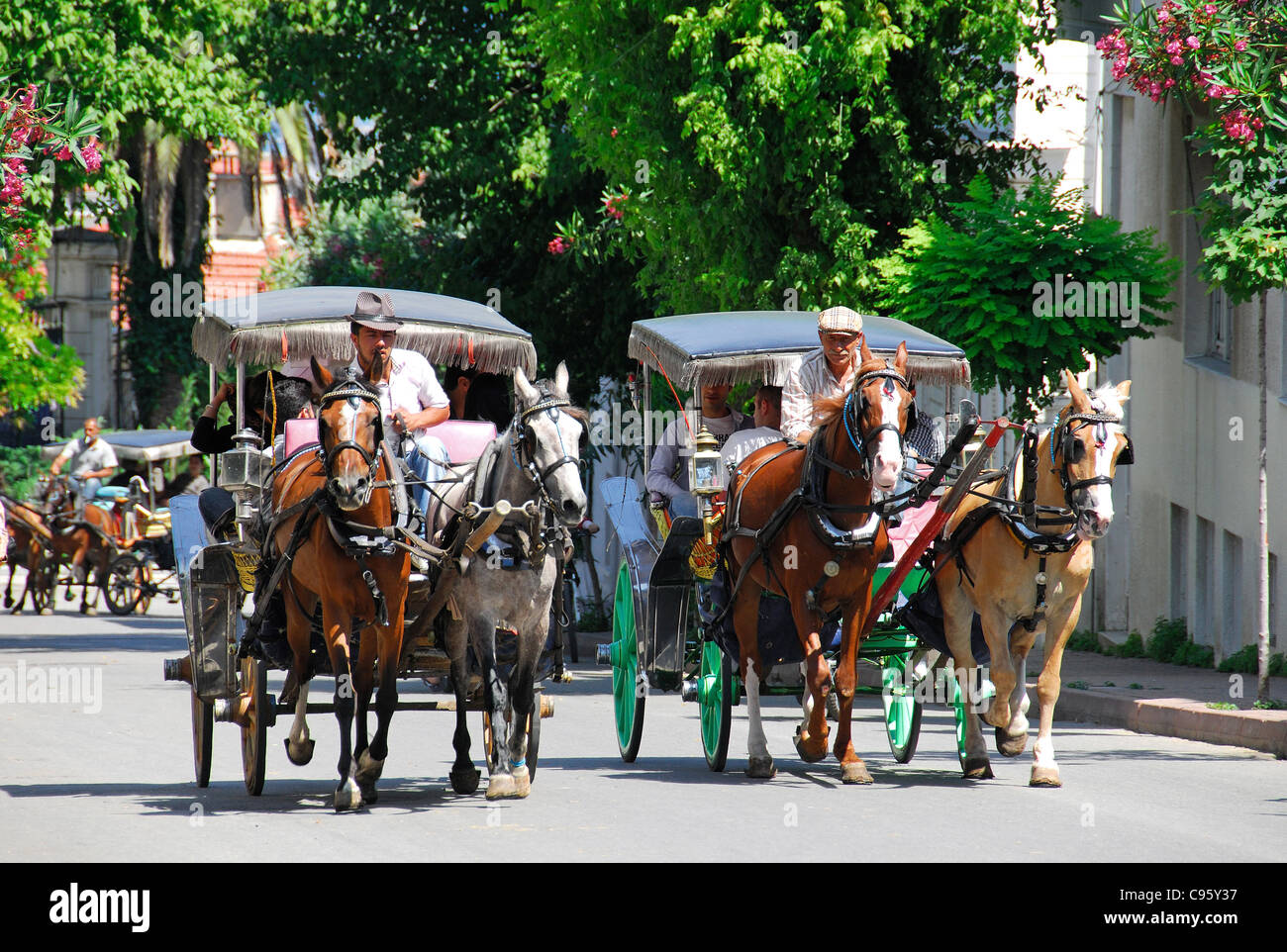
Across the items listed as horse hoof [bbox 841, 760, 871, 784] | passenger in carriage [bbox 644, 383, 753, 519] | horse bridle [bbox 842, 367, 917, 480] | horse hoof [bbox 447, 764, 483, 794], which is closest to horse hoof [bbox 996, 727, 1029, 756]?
horse hoof [bbox 841, 760, 871, 784]

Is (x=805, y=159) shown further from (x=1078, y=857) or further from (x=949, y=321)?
(x=1078, y=857)

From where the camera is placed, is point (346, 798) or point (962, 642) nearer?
point (346, 798)

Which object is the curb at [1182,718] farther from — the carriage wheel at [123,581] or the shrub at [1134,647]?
the carriage wheel at [123,581]

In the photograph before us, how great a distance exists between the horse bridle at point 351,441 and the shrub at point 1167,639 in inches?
464

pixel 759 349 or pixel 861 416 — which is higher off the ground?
pixel 759 349

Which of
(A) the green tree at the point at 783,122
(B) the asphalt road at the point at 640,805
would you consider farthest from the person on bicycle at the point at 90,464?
(B) the asphalt road at the point at 640,805

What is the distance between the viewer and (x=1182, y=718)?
44.1ft

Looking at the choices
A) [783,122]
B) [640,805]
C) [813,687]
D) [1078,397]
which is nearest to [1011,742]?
[813,687]

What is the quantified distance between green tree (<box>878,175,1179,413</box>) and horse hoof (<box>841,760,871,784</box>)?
5607mm

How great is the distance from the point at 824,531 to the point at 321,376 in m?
2.77

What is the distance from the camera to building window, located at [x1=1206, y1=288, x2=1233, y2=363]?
18500 mm

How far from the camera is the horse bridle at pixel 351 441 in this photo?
8539mm

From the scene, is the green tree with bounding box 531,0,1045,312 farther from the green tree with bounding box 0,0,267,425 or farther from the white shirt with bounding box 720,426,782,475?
the white shirt with bounding box 720,426,782,475

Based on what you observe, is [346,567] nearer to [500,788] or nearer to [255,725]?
[255,725]
